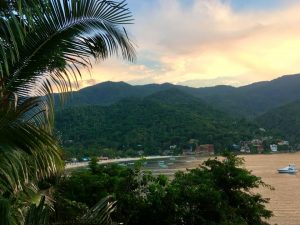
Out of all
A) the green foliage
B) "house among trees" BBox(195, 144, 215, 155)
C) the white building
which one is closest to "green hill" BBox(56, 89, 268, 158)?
"house among trees" BBox(195, 144, 215, 155)

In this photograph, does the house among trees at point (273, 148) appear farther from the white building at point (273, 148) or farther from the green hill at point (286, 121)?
the green hill at point (286, 121)

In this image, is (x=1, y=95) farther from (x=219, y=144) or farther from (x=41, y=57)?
(x=219, y=144)

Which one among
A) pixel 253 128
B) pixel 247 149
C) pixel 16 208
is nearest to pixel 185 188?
pixel 16 208

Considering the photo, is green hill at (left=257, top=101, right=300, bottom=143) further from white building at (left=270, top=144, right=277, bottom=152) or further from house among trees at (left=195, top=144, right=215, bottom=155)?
house among trees at (left=195, top=144, right=215, bottom=155)

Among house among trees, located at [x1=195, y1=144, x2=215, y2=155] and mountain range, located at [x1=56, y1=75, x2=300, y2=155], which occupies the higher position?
mountain range, located at [x1=56, y1=75, x2=300, y2=155]

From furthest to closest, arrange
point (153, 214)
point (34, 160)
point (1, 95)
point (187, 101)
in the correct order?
point (187, 101) → point (153, 214) → point (34, 160) → point (1, 95)

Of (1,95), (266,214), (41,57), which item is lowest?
(266,214)
